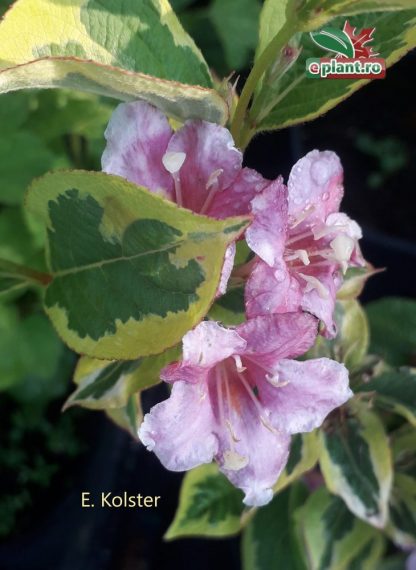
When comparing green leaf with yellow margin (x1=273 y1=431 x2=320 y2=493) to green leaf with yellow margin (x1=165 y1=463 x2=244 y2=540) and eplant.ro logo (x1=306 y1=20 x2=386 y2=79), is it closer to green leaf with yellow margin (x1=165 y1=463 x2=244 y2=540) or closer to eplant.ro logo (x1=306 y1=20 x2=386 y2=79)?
green leaf with yellow margin (x1=165 y1=463 x2=244 y2=540)

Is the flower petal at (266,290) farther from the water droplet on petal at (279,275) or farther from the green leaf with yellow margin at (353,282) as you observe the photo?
the green leaf with yellow margin at (353,282)

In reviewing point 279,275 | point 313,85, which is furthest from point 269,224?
point 313,85

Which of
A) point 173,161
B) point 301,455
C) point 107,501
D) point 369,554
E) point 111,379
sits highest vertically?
point 173,161

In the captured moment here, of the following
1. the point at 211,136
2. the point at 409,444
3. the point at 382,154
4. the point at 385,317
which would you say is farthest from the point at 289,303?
the point at 382,154

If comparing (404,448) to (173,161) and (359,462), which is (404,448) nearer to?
(359,462)

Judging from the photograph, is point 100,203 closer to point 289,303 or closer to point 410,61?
point 289,303

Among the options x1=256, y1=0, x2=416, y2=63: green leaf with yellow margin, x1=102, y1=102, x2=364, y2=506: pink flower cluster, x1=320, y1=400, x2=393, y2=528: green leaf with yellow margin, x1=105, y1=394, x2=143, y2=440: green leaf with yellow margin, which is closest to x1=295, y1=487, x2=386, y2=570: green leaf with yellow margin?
x1=320, y1=400, x2=393, y2=528: green leaf with yellow margin

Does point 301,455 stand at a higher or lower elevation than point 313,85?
lower

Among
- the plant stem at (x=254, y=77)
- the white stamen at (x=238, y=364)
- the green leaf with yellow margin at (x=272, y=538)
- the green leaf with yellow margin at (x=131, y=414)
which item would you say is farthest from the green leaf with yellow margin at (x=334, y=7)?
the green leaf with yellow margin at (x=272, y=538)
